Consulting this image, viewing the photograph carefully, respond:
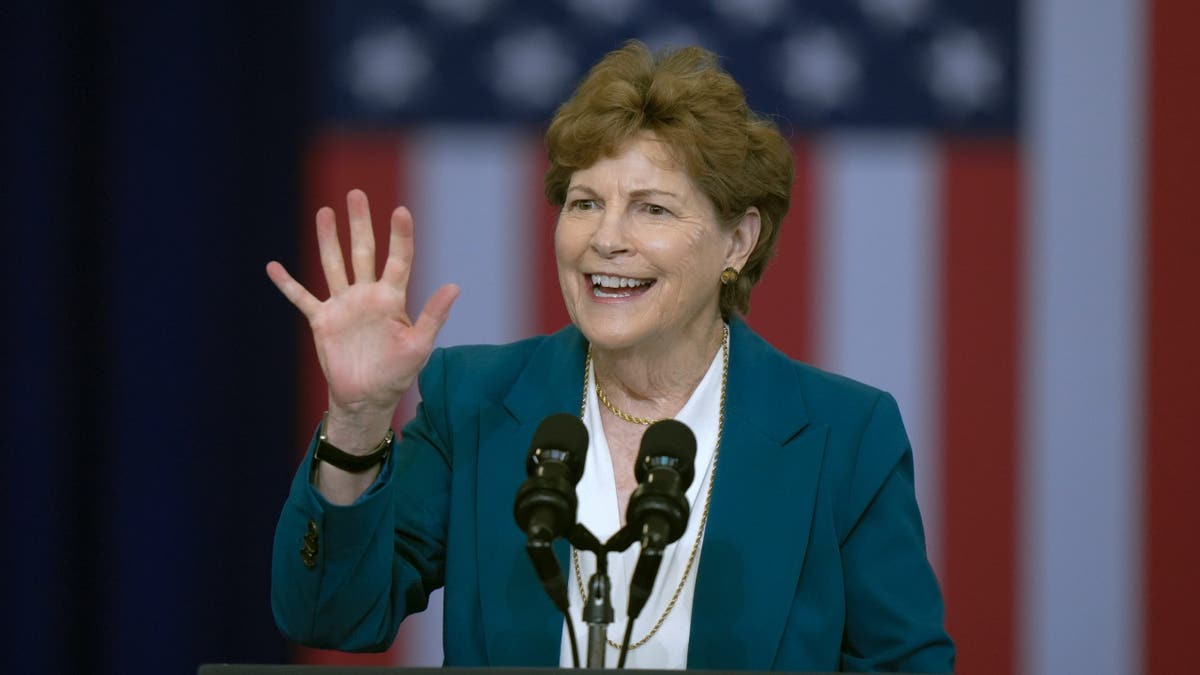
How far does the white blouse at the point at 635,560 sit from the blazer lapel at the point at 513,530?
0.04 meters

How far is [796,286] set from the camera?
365 cm

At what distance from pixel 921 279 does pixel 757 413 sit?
5.28 feet

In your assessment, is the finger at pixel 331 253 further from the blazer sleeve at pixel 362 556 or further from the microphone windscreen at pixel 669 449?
the microphone windscreen at pixel 669 449

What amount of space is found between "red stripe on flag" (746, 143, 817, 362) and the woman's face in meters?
1.54

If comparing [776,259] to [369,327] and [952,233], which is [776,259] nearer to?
[952,233]

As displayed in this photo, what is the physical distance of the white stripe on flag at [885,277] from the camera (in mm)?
3609

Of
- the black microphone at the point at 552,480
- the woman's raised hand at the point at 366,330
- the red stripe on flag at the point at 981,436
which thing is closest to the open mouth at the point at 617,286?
the woman's raised hand at the point at 366,330

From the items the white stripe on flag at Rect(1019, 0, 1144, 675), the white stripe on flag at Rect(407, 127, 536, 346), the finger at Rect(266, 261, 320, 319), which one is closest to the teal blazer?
the finger at Rect(266, 261, 320, 319)

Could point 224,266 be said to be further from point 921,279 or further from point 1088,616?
point 1088,616

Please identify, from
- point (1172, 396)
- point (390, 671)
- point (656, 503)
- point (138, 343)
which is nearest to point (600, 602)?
point (656, 503)

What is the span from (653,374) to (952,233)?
5.54ft

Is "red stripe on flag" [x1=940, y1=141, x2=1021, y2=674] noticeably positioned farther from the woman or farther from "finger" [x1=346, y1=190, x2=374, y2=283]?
"finger" [x1=346, y1=190, x2=374, y2=283]

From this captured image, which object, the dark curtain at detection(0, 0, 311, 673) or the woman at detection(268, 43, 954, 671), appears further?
the dark curtain at detection(0, 0, 311, 673)

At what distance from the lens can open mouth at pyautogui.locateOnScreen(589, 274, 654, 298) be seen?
6.82 ft
